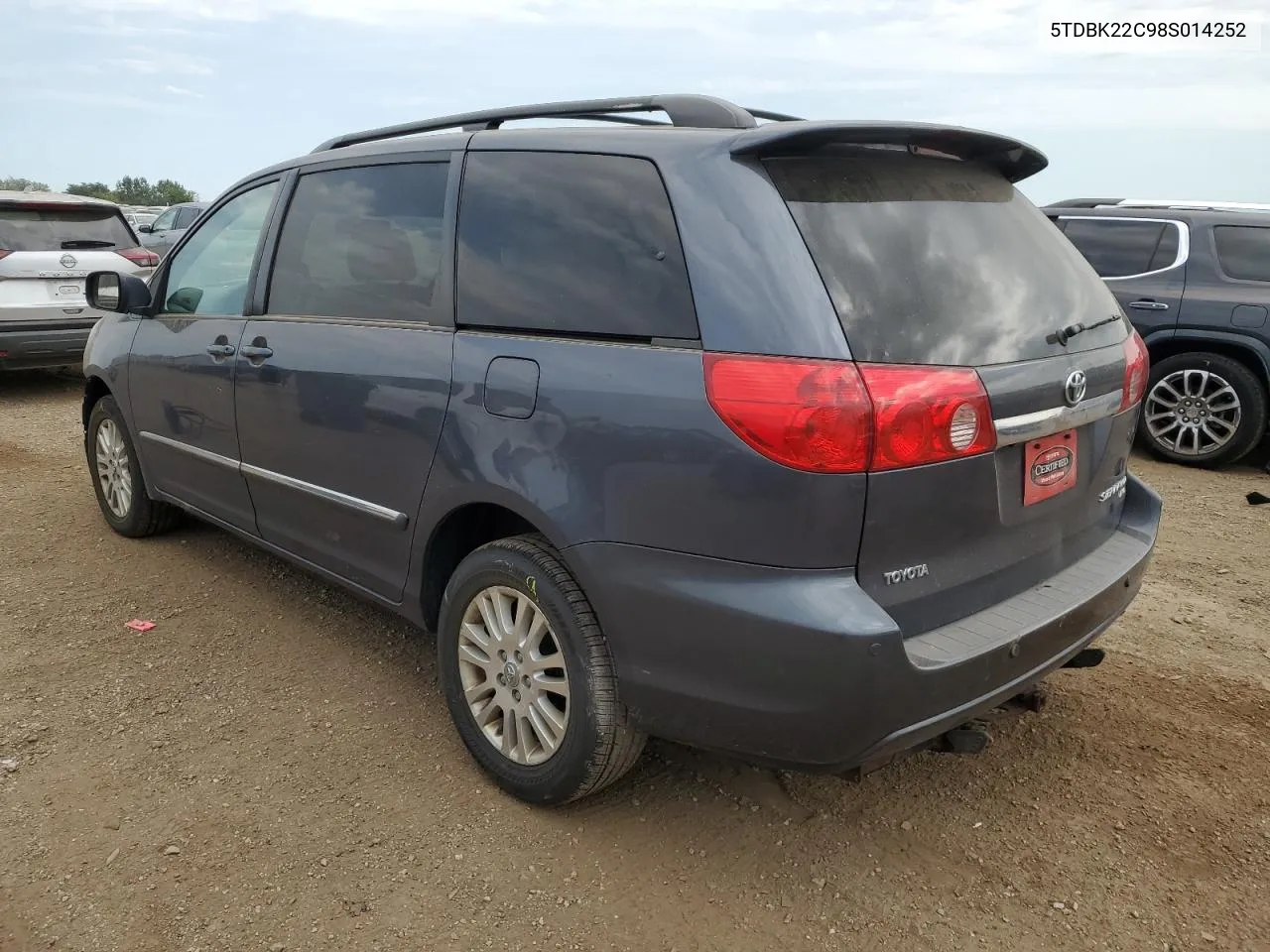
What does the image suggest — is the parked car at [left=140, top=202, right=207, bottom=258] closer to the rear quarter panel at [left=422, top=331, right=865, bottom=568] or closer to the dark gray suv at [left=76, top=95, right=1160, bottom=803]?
the dark gray suv at [left=76, top=95, right=1160, bottom=803]

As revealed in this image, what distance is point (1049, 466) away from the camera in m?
2.43

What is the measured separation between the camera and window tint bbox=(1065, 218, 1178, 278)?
23.7 feet

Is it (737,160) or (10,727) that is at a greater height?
(737,160)

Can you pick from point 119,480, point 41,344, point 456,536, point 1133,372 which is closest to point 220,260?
point 119,480

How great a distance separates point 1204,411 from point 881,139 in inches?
221

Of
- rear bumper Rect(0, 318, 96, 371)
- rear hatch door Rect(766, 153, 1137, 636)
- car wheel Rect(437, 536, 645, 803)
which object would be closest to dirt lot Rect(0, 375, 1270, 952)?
car wheel Rect(437, 536, 645, 803)

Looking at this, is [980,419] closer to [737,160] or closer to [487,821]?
[737,160]

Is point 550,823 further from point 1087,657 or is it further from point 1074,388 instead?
point 1074,388

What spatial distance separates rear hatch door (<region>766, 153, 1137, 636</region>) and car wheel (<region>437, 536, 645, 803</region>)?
2.52 feet

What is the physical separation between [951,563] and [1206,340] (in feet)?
19.0

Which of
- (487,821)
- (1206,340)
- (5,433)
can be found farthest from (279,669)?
(1206,340)

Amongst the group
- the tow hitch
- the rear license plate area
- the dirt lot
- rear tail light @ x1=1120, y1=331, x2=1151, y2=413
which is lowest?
the dirt lot

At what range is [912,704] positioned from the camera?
6.97 feet

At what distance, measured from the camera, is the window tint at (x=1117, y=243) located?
7238 millimetres
